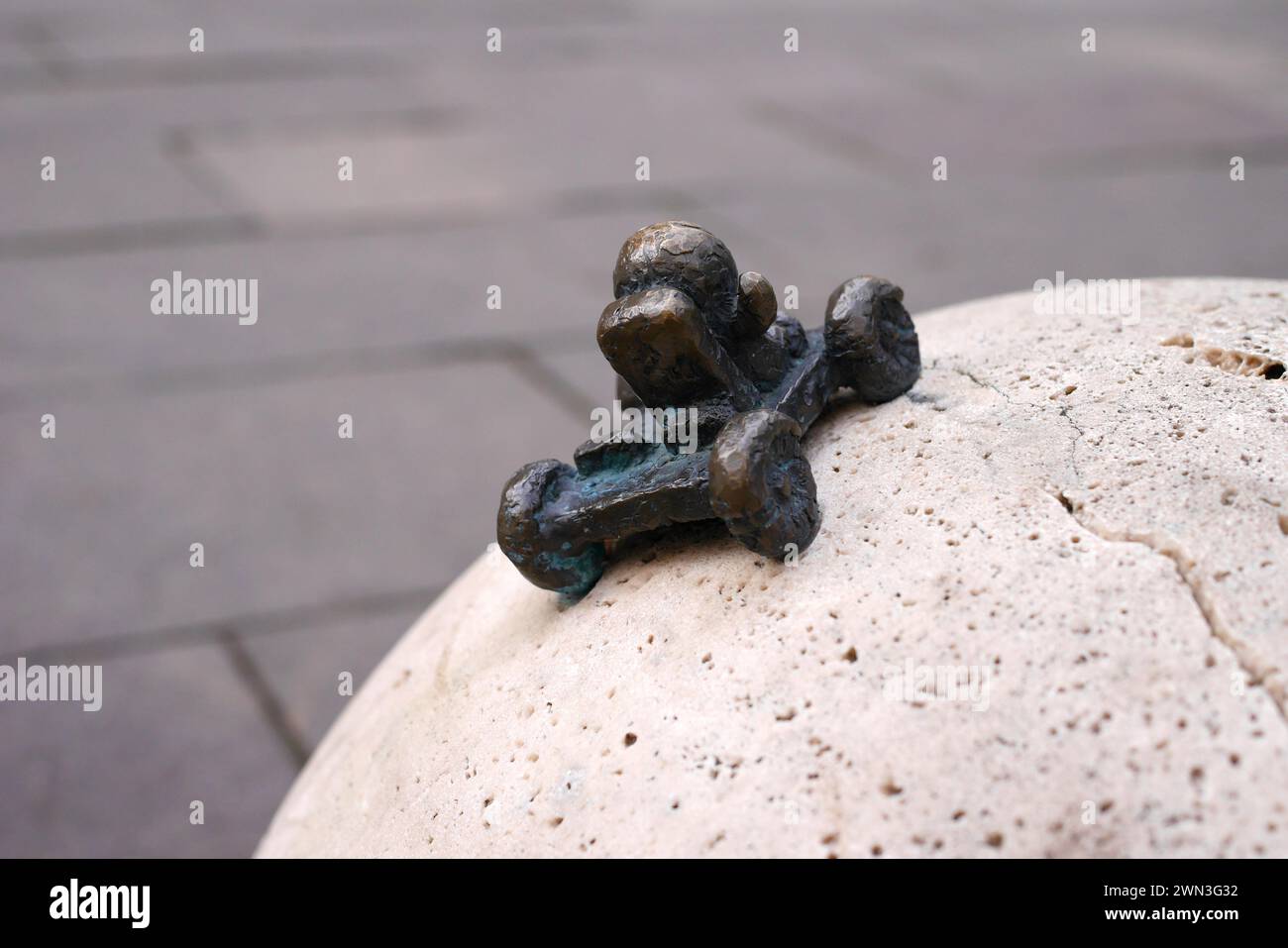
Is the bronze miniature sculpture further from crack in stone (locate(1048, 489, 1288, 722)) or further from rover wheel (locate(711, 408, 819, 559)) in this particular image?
crack in stone (locate(1048, 489, 1288, 722))

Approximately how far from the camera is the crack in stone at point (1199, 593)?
117 cm

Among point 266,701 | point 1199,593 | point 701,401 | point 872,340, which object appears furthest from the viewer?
point 266,701

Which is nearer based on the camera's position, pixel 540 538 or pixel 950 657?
pixel 950 657

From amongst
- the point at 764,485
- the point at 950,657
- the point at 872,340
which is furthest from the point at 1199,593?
the point at 872,340

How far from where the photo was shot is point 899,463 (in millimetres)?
1531

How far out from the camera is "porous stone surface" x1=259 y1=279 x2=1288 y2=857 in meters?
1.18

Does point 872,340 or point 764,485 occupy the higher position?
point 872,340

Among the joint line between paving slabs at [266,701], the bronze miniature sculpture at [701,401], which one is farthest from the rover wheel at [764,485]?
the joint line between paving slabs at [266,701]

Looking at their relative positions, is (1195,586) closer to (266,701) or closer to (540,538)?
(540,538)

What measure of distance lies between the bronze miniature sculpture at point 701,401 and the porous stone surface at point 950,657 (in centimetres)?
6

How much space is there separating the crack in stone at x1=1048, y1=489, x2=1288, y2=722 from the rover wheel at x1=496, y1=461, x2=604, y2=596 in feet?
1.71

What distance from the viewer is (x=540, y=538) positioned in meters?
1.54

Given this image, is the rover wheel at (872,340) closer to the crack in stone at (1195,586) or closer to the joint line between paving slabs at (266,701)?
the crack in stone at (1195,586)

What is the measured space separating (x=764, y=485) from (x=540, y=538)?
0.30 meters
